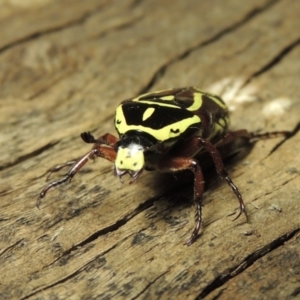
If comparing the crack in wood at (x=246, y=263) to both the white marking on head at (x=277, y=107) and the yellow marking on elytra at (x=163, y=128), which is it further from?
the white marking on head at (x=277, y=107)

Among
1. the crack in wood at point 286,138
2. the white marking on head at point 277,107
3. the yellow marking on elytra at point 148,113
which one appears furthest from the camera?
the white marking on head at point 277,107

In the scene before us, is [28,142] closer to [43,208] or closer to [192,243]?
[43,208]

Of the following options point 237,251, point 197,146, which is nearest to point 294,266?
point 237,251

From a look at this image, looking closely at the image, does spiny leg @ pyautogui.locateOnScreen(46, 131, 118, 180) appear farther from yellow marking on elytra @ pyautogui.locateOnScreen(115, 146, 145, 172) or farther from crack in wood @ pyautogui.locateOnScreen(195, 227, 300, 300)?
crack in wood @ pyautogui.locateOnScreen(195, 227, 300, 300)

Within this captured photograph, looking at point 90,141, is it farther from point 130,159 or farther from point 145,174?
point 145,174

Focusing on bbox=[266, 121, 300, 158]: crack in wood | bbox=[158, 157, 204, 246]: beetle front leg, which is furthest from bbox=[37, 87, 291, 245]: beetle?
bbox=[266, 121, 300, 158]: crack in wood

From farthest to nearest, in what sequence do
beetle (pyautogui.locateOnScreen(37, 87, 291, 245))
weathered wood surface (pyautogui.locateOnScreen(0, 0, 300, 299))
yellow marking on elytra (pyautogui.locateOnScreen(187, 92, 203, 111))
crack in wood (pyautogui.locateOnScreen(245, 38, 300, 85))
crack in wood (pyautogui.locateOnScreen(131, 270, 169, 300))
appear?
crack in wood (pyautogui.locateOnScreen(245, 38, 300, 85)) < yellow marking on elytra (pyautogui.locateOnScreen(187, 92, 203, 111)) < beetle (pyautogui.locateOnScreen(37, 87, 291, 245)) < weathered wood surface (pyautogui.locateOnScreen(0, 0, 300, 299)) < crack in wood (pyautogui.locateOnScreen(131, 270, 169, 300))

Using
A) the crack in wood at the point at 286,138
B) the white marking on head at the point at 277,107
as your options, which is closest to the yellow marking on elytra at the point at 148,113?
the crack in wood at the point at 286,138
